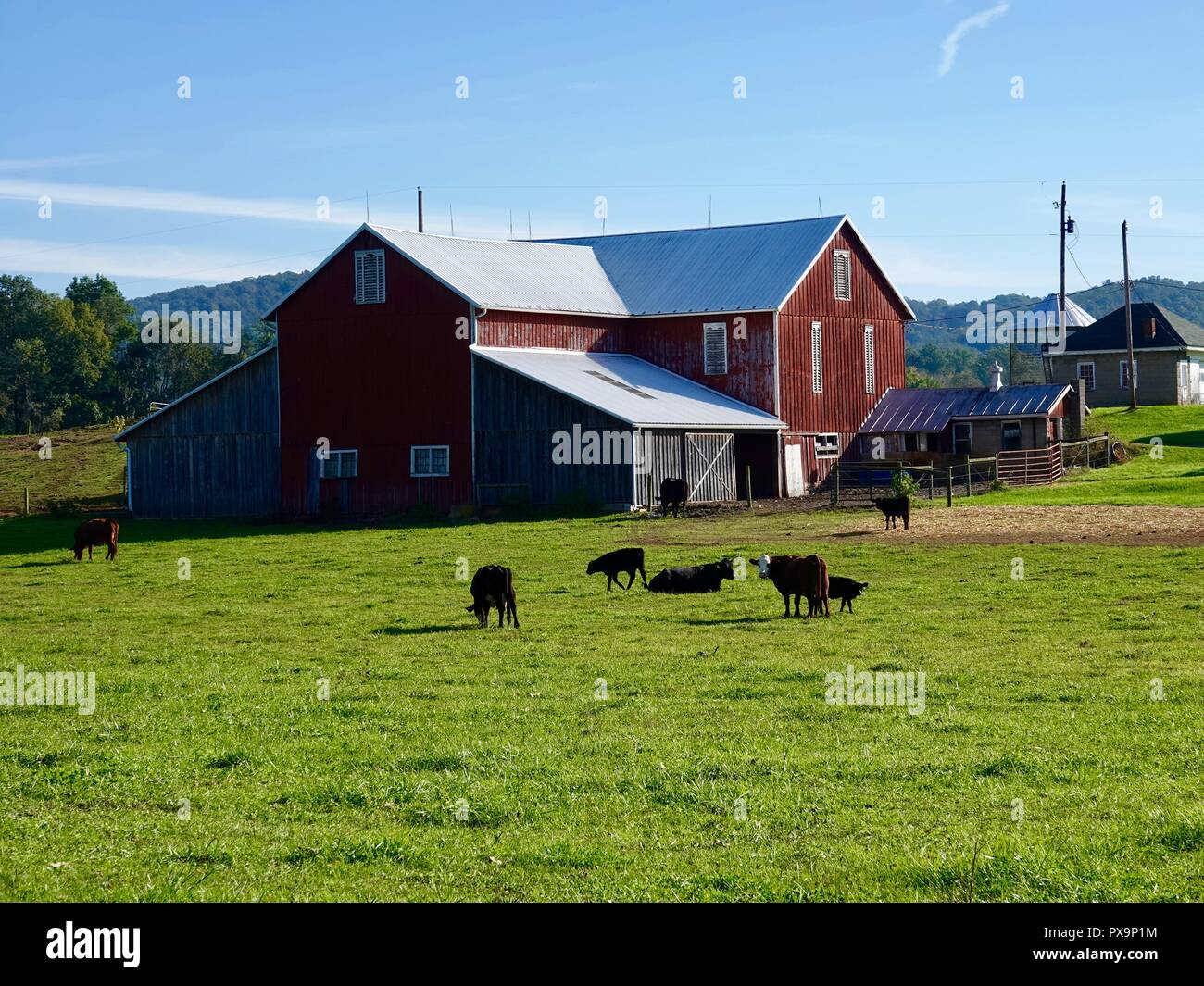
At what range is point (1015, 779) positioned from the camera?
39.8ft

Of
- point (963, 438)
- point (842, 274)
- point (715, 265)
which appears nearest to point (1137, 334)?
point (963, 438)

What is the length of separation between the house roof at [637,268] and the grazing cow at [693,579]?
26.3 meters

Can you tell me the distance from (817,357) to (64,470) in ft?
116

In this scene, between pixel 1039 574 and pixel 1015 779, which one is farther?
pixel 1039 574

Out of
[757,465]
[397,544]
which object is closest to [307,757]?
[397,544]

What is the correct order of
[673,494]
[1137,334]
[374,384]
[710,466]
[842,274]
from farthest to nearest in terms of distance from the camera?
[1137,334], [842,274], [374,384], [710,466], [673,494]

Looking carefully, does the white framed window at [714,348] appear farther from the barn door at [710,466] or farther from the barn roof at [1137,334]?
the barn roof at [1137,334]

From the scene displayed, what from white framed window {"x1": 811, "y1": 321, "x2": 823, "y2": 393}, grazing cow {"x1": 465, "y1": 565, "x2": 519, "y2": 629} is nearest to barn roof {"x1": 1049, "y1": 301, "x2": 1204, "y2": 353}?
white framed window {"x1": 811, "y1": 321, "x2": 823, "y2": 393}

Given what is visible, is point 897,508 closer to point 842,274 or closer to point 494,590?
point 494,590

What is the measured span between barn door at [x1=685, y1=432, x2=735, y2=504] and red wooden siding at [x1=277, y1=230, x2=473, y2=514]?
7.22 m

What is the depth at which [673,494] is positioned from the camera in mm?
45719

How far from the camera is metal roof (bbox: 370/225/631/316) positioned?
53.2 m

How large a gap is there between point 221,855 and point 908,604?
16.2 m
